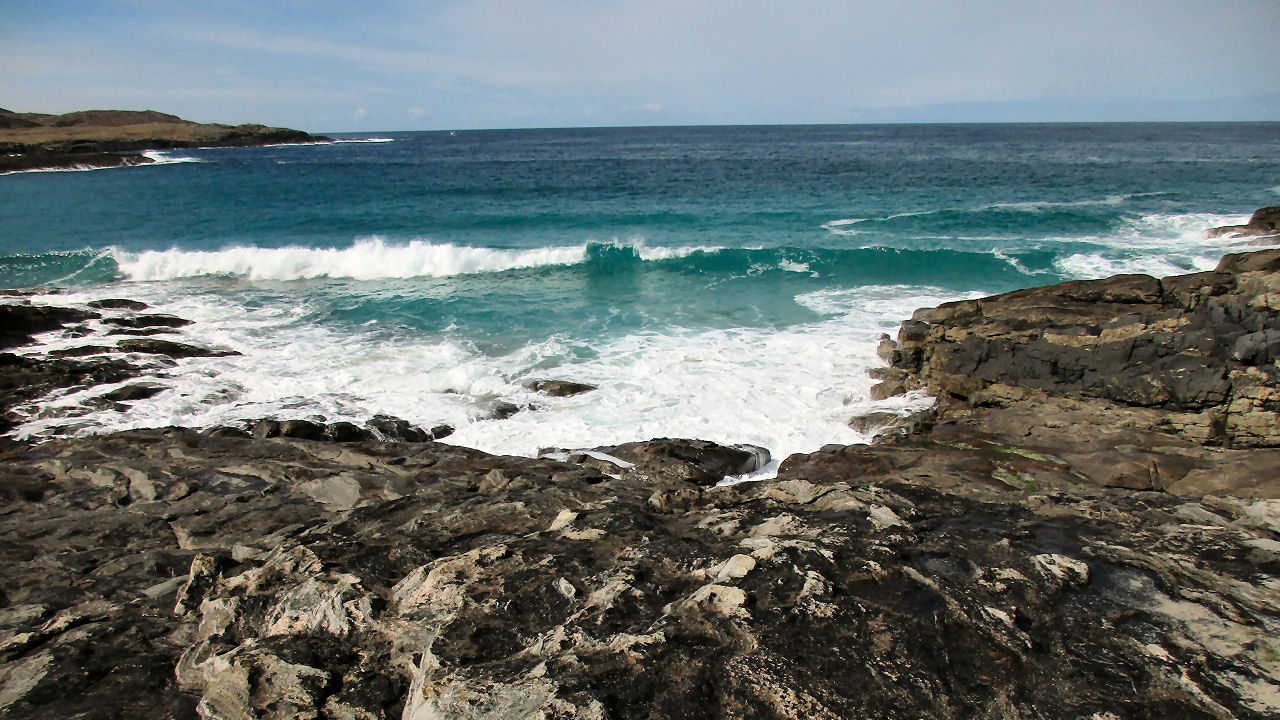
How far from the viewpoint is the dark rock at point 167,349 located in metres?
14.0

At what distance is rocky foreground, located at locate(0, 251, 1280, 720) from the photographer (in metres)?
2.78

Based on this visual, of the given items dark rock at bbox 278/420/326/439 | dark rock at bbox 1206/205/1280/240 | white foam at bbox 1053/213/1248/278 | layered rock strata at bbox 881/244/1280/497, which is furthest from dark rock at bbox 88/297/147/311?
dark rock at bbox 1206/205/1280/240

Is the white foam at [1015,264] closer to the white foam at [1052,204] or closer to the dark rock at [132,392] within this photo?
the white foam at [1052,204]

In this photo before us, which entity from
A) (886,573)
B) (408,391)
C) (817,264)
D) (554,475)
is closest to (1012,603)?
(886,573)

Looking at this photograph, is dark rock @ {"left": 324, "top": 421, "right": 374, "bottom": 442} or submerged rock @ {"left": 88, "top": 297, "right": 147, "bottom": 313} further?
submerged rock @ {"left": 88, "top": 297, "right": 147, "bottom": 313}

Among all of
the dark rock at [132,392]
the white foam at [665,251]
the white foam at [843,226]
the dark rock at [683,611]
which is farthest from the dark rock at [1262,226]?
the dark rock at [132,392]

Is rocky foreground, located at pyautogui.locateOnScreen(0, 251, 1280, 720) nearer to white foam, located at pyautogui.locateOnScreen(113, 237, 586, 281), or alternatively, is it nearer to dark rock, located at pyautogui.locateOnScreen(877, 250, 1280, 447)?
dark rock, located at pyautogui.locateOnScreen(877, 250, 1280, 447)

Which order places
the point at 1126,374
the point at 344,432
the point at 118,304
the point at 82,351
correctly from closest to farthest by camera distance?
the point at 1126,374
the point at 344,432
the point at 82,351
the point at 118,304

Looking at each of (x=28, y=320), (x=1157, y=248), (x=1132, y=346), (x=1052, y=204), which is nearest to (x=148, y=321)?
(x=28, y=320)

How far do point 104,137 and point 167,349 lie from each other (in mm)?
105956

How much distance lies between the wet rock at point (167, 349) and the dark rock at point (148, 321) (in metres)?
2.05

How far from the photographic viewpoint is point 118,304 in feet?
58.6

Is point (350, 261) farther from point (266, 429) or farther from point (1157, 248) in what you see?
point (1157, 248)

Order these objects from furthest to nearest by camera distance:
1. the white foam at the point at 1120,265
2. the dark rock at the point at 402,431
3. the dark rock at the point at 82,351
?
the white foam at the point at 1120,265, the dark rock at the point at 82,351, the dark rock at the point at 402,431
